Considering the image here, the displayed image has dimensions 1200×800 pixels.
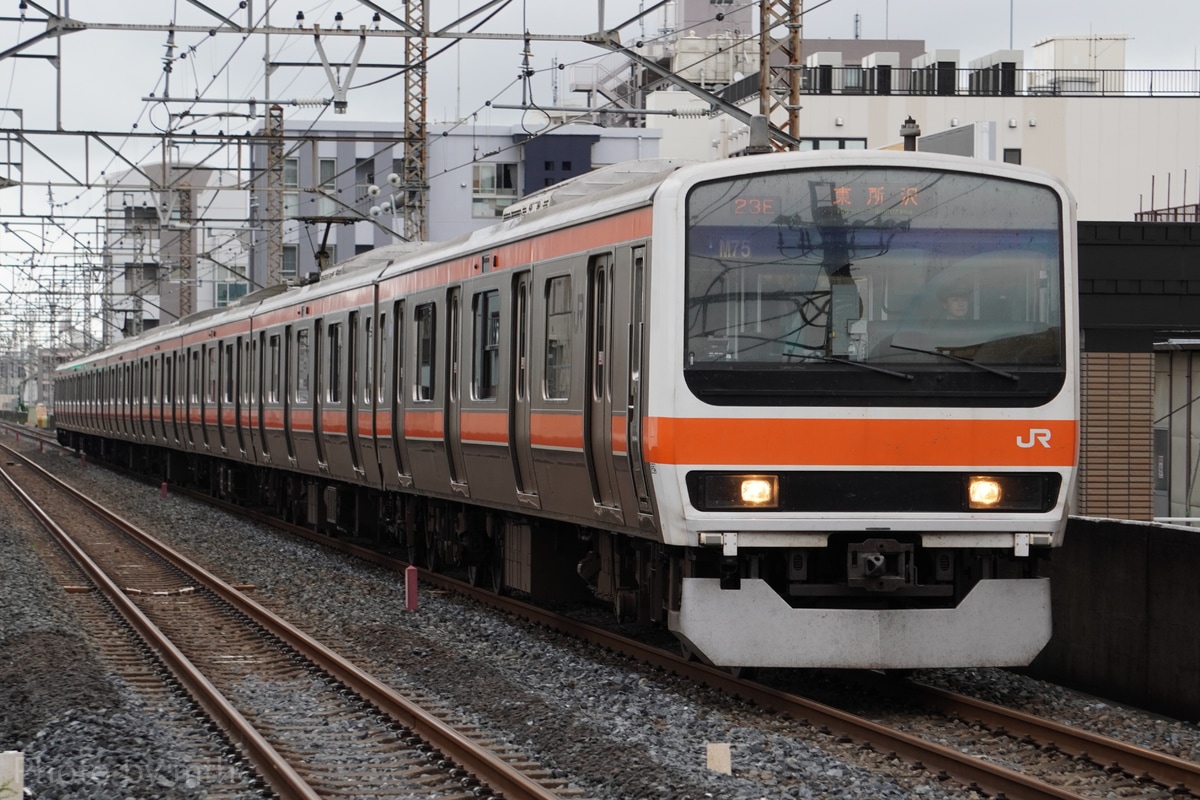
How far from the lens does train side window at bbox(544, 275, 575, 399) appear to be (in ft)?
34.6

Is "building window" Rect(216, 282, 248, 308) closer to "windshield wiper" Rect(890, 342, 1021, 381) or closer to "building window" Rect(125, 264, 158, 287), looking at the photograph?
"building window" Rect(125, 264, 158, 287)

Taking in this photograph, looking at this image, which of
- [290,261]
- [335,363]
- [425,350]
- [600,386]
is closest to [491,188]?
[290,261]

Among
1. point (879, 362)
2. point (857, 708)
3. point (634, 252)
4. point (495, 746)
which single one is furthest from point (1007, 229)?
point (495, 746)

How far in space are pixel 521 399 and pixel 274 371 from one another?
10.3 meters

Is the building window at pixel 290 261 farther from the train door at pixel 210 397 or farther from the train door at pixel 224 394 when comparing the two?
the train door at pixel 224 394

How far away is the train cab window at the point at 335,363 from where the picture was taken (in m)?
17.4

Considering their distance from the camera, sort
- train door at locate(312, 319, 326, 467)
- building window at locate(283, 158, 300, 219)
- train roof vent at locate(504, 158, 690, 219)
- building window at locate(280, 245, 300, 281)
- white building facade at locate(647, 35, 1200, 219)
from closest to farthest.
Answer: train roof vent at locate(504, 158, 690, 219) < train door at locate(312, 319, 326, 467) < white building facade at locate(647, 35, 1200, 219) < building window at locate(283, 158, 300, 219) < building window at locate(280, 245, 300, 281)

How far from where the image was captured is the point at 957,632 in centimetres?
873

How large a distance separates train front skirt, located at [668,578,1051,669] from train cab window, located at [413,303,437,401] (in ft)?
18.0

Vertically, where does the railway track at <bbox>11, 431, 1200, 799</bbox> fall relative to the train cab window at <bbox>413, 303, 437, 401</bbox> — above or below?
below

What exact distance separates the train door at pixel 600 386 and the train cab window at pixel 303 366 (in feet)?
30.0

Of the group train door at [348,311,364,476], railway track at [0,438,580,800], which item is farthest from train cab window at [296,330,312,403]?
railway track at [0,438,580,800]

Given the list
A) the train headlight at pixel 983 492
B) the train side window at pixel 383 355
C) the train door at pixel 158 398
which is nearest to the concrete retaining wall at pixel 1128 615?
the train headlight at pixel 983 492

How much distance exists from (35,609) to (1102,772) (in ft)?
30.7
